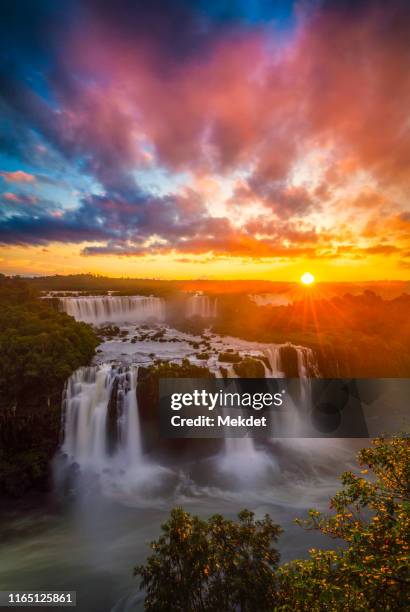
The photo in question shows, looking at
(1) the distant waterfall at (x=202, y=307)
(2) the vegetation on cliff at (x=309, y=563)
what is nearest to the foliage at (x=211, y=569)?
(2) the vegetation on cliff at (x=309, y=563)

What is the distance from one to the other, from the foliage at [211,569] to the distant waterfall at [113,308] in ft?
113

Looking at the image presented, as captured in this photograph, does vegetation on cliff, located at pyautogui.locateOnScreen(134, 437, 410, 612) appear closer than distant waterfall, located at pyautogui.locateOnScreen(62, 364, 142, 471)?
Yes

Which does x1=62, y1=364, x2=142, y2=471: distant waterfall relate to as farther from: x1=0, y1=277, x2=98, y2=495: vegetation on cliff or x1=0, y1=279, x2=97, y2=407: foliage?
x1=0, y1=279, x2=97, y2=407: foliage

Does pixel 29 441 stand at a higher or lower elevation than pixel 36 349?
lower

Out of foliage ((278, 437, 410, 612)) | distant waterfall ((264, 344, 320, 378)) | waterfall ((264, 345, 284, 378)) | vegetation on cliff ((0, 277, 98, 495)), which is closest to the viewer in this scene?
foliage ((278, 437, 410, 612))

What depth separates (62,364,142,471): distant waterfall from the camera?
18.2 m

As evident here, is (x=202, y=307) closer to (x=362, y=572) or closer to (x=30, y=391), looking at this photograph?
(x=30, y=391)

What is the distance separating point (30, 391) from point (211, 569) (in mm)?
15987

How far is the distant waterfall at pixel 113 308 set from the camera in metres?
39.3

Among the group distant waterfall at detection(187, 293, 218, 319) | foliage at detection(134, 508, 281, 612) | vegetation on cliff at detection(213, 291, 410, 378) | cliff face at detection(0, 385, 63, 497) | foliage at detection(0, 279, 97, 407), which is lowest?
foliage at detection(134, 508, 281, 612)

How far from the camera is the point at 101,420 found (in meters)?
18.8

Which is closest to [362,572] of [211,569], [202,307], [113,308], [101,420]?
[211,569]

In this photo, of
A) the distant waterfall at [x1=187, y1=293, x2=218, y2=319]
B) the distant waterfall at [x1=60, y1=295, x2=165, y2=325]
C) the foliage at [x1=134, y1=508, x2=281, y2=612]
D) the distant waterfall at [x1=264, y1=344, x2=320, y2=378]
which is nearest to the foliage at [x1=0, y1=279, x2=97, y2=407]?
the distant waterfall at [x1=60, y1=295, x2=165, y2=325]

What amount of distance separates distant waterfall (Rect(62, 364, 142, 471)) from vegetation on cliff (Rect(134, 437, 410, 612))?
12.5 m
